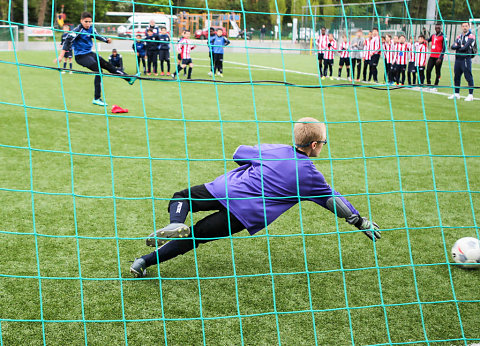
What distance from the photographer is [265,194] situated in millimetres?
3051

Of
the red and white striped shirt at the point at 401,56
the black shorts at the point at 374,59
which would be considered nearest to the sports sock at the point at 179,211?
the red and white striped shirt at the point at 401,56

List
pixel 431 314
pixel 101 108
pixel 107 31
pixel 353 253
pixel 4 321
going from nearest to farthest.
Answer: pixel 4 321
pixel 431 314
pixel 353 253
pixel 101 108
pixel 107 31

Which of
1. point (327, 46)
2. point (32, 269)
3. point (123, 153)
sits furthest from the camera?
point (327, 46)

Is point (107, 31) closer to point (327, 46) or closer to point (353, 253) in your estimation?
point (327, 46)

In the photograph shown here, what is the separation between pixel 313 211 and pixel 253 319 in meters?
1.94

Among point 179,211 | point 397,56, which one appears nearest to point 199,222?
point 179,211

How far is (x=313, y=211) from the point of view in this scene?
184 inches

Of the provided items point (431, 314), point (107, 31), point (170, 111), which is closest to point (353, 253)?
point (431, 314)

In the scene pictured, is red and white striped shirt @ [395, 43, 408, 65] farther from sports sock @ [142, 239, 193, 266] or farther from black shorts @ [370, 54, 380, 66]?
sports sock @ [142, 239, 193, 266]

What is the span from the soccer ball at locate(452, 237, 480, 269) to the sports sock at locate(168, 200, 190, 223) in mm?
1899

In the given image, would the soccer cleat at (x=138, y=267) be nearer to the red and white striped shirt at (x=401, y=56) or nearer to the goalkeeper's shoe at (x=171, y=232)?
the goalkeeper's shoe at (x=171, y=232)

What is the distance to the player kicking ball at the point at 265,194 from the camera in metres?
3.00

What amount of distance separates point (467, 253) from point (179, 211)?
1.99 metres

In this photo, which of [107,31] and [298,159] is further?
[107,31]
